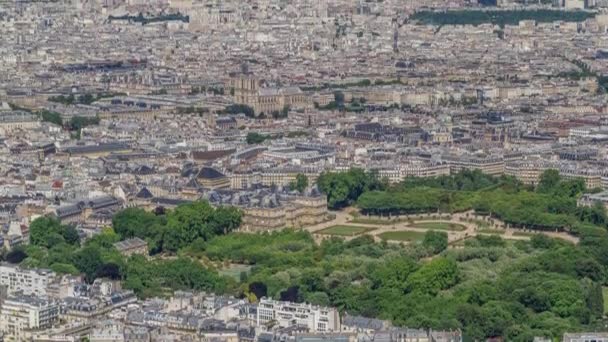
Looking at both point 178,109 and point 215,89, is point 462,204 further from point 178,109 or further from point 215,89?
point 215,89

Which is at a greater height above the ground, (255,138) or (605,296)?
(605,296)

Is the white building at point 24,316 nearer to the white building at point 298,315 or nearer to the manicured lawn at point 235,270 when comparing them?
the white building at point 298,315

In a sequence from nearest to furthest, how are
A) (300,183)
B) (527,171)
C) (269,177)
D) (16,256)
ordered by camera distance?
(16,256) < (300,183) < (269,177) < (527,171)

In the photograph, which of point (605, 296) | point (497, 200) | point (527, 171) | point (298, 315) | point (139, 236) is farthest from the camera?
point (527, 171)

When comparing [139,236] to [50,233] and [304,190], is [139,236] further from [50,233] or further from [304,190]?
[304,190]

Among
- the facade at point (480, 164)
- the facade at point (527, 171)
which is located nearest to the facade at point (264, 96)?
the facade at point (480, 164)

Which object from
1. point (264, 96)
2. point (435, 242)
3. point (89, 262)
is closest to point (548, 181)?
point (435, 242)
